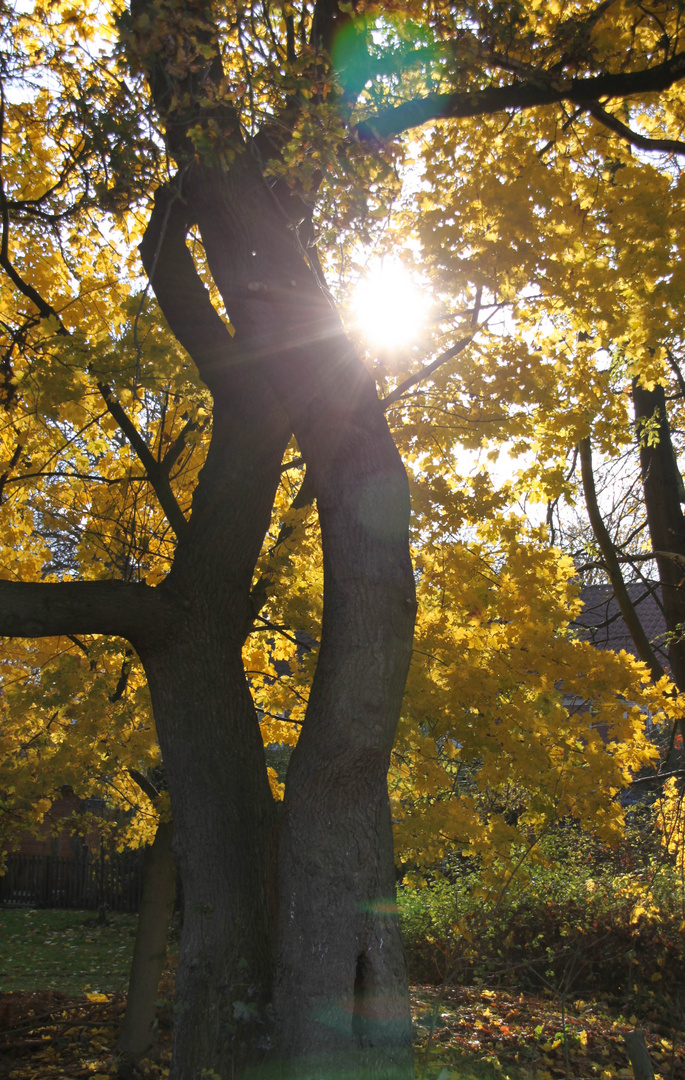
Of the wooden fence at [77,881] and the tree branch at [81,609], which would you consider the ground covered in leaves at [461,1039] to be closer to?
the tree branch at [81,609]

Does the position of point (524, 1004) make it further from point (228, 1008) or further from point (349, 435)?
point (349, 435)

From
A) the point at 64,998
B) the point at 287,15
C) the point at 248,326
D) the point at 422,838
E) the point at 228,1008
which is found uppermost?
the point at 287,15

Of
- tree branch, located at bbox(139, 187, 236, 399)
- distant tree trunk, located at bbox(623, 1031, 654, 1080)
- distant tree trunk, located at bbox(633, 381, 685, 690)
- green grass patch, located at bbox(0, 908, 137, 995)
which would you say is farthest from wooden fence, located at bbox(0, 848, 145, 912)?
tree branch, located at bbox(139, 187, 236, 399)

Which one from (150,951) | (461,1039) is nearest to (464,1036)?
(461,1039)

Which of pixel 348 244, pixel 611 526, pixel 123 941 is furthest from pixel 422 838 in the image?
pixel 123 941

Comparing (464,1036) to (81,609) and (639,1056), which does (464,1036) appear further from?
(81,609)

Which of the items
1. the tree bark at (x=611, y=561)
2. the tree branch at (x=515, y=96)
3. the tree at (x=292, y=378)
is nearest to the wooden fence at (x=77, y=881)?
the tree bark at (x=611, y=561)

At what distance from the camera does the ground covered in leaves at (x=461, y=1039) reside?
18.3ft

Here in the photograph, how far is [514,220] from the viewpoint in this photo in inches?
188

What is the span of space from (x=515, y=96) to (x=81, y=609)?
12.3 ft

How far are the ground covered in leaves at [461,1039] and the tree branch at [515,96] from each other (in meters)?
5.46

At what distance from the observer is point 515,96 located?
4344 mm

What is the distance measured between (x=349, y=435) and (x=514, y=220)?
2138 millimetres

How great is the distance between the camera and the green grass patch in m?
9.89
